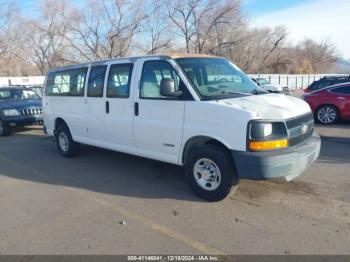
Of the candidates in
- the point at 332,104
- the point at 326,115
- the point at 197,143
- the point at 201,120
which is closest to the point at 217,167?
A: the point at 197,143

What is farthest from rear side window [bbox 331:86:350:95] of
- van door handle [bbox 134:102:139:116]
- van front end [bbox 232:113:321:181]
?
van door handle [bbox 134:102:139:116]

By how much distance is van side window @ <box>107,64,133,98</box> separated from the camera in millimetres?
5375

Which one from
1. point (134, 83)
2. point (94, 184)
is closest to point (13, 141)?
point (94, 184)

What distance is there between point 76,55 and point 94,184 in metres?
37.7

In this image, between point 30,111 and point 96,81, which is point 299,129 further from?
point 30,111

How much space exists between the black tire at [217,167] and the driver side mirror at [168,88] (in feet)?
2.77

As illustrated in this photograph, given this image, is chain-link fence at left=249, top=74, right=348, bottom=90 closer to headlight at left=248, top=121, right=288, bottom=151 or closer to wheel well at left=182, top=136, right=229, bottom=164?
wheel well at left=182, top=136, right=229, bottom=164

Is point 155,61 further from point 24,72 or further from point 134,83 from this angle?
point 24,72

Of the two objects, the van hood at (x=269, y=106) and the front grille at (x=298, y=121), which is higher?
the van hood at (x=269, y=106)

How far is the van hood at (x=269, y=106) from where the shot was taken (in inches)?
158

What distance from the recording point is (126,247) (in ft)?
11.1

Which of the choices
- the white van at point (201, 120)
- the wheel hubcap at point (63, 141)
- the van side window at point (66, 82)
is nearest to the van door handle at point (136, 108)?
the white van at point (201, 120)

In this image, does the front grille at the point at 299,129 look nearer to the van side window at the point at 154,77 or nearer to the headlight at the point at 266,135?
the headlight at the point at 266,135

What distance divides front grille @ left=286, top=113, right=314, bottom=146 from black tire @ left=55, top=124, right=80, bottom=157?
4.81 meters
